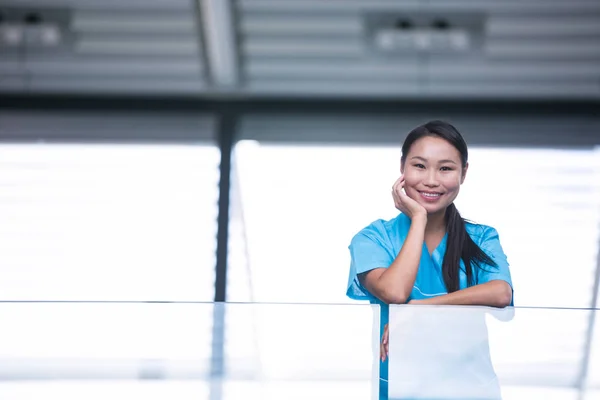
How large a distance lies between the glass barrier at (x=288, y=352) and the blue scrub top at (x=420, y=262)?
0.62ft

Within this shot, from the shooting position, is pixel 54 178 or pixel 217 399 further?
pixel 54 178

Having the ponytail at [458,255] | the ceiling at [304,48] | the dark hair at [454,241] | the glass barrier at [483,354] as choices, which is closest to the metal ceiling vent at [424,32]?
the ceiling at [304,48]

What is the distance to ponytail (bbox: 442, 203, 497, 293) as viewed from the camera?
314 cm

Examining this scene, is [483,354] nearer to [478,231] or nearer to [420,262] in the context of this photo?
[420,262]

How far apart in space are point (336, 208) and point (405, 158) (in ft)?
20.4

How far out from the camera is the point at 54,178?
9.71 metres

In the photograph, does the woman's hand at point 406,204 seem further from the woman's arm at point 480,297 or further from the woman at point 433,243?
the woman's arm at point 480,297

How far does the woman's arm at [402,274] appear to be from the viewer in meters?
2.98

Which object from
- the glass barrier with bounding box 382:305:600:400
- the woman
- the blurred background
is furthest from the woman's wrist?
the blurred background

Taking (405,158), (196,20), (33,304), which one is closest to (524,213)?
(196,20)

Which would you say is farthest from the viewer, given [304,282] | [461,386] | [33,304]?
[304,282]

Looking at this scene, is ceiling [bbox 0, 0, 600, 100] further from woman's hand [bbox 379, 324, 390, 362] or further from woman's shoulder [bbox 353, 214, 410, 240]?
woman's hand [bbox 379, 324, 390, 362]

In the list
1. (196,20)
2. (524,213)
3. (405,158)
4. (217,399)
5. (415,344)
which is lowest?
(217,399)

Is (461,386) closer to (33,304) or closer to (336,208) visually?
(33,304)
